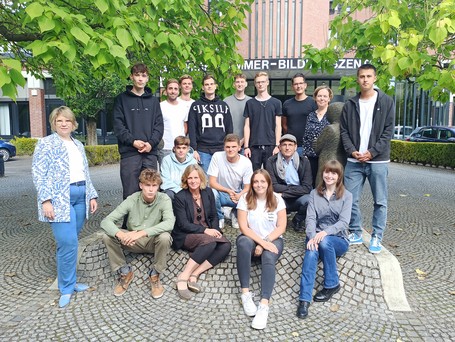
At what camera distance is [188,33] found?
20.4ft

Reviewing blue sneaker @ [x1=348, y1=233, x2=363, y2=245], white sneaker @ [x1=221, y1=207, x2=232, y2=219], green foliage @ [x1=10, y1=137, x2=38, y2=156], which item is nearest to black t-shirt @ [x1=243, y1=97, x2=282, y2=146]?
white sneaker @ [x1=221, y1=207, x2=232, y2=219]

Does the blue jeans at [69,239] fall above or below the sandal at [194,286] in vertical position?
above

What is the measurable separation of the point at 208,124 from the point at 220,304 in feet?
8.65

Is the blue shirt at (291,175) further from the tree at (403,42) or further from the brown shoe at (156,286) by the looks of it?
the brown shoe at (156,286)

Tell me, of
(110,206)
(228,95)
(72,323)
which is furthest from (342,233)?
(110,206)

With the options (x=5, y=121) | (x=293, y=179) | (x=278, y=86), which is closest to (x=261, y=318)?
(x=293, y=179)

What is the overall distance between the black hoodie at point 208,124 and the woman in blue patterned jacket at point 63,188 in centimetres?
182

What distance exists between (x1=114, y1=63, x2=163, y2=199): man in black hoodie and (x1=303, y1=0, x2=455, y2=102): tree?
292cm

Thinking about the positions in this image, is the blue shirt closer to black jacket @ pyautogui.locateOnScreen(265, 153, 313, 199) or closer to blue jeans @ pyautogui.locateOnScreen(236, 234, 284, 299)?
black jacket @ pyautogui.locateOnScreen(265, 153, 313, 199)

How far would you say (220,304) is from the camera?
13.8ft

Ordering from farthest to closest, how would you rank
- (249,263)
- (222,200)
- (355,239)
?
(222,200), (355,239), (249,263)

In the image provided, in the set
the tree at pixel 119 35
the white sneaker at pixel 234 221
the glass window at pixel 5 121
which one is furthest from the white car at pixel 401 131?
the glass window at pixel 5 121

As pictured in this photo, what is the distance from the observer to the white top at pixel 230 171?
539 centimetres

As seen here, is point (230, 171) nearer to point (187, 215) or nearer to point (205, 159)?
point (205, 159)
